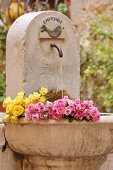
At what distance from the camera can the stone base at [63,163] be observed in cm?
413

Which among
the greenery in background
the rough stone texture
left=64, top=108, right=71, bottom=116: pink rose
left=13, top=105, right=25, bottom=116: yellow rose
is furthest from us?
the greenery in background

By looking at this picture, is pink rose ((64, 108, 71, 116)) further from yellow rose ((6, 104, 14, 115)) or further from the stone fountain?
yellow rose ((6, 104, 14, 115))

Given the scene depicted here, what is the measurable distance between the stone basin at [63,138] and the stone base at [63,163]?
33mm

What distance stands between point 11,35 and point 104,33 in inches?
108

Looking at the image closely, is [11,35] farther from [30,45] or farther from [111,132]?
[111,132]

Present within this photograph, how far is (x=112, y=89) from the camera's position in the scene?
695cm

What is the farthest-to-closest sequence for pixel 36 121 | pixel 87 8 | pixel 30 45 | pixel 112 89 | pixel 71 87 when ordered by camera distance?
1. pixel 87 8
2. pixel 112 89
3. pixel 71 87
4. pixel 30 45
5. pixel 36 121

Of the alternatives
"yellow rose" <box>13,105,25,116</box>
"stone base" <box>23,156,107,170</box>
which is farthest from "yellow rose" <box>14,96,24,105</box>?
"stone base" <box>23,156,107,170</box>

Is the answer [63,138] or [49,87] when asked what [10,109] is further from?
[49,87]

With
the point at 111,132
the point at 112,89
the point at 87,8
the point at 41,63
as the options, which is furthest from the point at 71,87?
the point at 87,8

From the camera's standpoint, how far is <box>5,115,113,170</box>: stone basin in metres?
3.89

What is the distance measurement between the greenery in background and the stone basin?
2802 mm

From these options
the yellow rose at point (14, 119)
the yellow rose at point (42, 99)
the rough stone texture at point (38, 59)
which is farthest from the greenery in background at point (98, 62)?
the yellow rose at point (14, 119)

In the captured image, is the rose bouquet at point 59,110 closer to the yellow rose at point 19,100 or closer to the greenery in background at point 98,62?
the yellow rose at point 19,100
